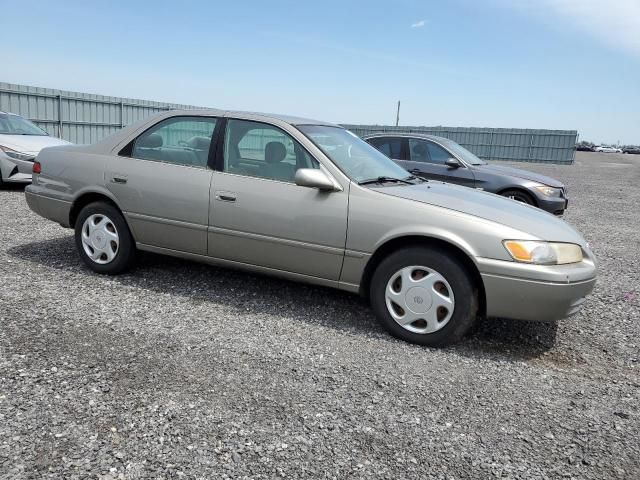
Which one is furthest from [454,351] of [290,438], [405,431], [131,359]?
[131,359]

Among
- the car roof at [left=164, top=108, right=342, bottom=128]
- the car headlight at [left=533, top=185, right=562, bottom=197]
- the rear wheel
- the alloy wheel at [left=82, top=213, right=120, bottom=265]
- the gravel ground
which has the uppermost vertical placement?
the car roof at [left=164, top=108, right=342, bottom=128]

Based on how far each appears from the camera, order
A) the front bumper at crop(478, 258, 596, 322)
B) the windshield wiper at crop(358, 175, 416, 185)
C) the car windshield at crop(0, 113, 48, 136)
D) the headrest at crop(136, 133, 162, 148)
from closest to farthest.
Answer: the front bumper at crop(478, 258, 596, 322) < the windshield wiper at crop(358, 175, 416, 185) < the headrest at crop(136, 133, 162, 148) < the car windshield at crop(0, 113, 48, 136)

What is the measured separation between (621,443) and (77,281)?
13.8 ft

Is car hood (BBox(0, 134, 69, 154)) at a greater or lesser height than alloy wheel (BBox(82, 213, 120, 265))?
greater

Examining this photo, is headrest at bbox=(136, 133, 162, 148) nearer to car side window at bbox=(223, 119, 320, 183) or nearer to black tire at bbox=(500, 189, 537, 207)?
car side window at bbox=(223, 119, 320, 183)

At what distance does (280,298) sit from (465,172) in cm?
538

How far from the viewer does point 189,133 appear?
15.3 feet

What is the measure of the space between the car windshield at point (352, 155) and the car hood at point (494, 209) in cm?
24

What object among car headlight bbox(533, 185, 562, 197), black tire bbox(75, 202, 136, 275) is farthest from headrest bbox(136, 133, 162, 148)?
car headlight bbox(533, 185, 562, 197)

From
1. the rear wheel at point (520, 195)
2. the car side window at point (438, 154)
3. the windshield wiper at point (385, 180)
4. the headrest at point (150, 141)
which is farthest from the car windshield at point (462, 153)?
the headrest at point (150, 141)

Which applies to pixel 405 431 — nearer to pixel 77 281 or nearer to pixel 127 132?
pixel 77 281

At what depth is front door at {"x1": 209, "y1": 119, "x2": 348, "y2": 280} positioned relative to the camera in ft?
12.9

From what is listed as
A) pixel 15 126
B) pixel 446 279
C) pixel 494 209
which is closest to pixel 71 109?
pixel 15 126

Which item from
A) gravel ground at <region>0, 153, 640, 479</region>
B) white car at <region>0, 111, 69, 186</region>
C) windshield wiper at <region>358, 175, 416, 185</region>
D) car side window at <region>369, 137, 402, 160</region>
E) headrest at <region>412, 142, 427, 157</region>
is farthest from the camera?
white car at <region>0, 111, 69, 186</region>
